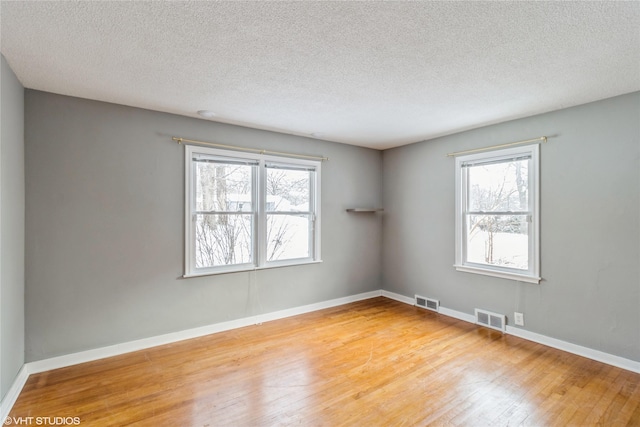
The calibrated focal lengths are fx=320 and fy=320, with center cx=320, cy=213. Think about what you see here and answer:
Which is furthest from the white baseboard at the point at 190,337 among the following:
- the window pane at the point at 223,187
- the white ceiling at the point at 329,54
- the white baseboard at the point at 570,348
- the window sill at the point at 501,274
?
the white ceiling at the point at 329,54

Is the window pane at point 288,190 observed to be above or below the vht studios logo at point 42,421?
above

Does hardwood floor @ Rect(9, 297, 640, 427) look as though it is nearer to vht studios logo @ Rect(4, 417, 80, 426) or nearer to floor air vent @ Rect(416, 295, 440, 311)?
A: vht studios logo @ Rect(4, 417, 80, 426)

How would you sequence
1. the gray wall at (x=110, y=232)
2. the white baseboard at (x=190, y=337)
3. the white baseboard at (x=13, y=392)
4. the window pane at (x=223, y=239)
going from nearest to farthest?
the white baseboard at (x=13, y=392), the white baseboard at (x=190, y=337), the gray wall at (x=110, y=232), the window pane at (x=223, y=239)

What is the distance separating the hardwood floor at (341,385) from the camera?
2217 mm

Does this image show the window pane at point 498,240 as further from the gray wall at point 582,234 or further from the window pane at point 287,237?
the window pane at point 287,237

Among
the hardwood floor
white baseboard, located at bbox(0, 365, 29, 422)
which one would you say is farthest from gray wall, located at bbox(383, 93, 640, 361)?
white baseboard, located at bbox(0, 365, 29, 422)

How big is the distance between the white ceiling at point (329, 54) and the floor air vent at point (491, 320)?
7.67 feet

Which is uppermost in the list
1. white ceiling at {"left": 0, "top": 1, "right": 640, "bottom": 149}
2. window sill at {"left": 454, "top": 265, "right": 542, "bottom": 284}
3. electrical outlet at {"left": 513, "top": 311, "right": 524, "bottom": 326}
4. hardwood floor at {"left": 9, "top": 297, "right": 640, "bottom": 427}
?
white ceiling at {"left": 0, "top": 1, "right": 640, "bottom": 149}

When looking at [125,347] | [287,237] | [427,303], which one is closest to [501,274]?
[427,303]

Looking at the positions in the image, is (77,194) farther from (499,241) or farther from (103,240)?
(499,241)

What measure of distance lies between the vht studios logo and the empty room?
0.06 feet

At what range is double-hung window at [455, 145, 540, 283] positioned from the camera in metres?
3.55

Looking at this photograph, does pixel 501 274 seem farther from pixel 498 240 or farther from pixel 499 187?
pixel 499 187

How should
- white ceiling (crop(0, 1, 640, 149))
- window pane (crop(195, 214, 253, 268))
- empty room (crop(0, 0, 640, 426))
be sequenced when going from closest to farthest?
white ceiling (crop(0, 1, 640, 149)) → empty room (crop(0, 0, 640, 426)) → window pane (crop(195, 214, 253, 268))
